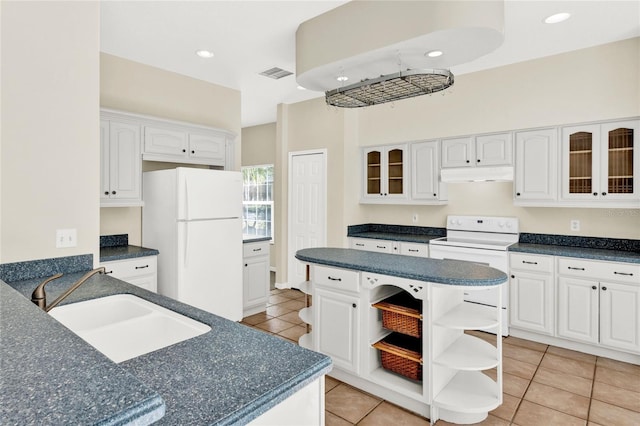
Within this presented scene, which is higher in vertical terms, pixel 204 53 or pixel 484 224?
pixel 204 53

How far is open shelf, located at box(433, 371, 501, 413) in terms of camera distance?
2.25m

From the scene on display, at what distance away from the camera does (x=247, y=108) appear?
590 centimetres

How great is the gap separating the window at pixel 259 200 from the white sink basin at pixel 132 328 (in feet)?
17.2

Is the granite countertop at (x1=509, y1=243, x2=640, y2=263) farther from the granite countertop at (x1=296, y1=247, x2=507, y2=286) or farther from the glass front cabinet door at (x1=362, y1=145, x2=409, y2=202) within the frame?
the glass front cabinet door at (x1=362, y1=145, x2=409, y2=202)

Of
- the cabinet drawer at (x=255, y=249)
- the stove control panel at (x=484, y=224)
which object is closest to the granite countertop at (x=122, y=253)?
the cabinet drawer at (x=255, y=249)

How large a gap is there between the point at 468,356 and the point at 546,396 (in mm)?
844

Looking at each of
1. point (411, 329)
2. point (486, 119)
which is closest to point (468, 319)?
point (411, 329)

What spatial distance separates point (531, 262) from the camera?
12.0 ft

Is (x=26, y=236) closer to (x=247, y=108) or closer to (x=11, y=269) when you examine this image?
(x=11, y=269)

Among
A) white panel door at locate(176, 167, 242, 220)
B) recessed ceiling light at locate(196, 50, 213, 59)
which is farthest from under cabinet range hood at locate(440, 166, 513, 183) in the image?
recessed ceiling light at locate(196, 50, 213, 59)

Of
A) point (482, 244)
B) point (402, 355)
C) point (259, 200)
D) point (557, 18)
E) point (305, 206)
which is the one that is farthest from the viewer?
point (259, 200)

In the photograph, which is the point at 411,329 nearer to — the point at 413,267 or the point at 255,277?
the point at 413,267

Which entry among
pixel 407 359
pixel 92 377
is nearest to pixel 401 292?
pixel 407 359

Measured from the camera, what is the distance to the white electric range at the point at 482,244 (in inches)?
150
